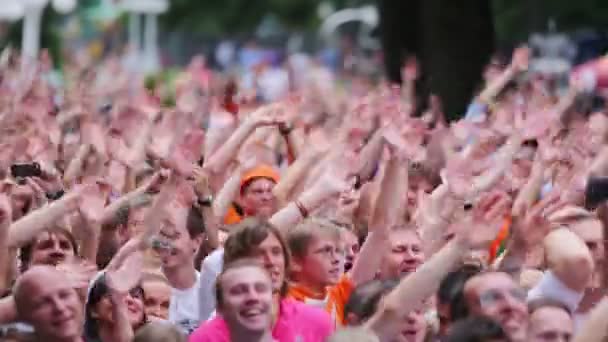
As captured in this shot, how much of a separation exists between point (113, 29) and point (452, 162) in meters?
57.0

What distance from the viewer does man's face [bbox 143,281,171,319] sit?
10070 mm

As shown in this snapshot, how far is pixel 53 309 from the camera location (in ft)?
27.3

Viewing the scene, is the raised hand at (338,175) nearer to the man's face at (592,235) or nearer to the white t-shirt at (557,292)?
the man's face at (592,235)

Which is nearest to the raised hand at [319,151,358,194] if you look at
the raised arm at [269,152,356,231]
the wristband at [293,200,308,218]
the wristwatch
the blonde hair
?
the raised arm at [269,152,356,231]

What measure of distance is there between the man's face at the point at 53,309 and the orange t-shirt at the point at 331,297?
1499 mm

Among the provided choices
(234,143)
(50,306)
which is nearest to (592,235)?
(50,306)

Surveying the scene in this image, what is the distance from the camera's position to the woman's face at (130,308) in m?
9.05

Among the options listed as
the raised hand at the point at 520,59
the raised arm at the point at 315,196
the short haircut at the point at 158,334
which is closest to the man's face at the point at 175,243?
the raised arm at the point at 315,196

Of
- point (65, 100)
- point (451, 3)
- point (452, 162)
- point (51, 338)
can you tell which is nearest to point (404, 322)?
point (51, 338)

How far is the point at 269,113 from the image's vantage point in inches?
550

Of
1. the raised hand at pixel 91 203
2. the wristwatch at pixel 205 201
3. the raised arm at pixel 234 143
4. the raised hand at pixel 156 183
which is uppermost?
the raised arm at pixel 234 143

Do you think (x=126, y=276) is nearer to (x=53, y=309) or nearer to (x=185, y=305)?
(x=53, y=309)

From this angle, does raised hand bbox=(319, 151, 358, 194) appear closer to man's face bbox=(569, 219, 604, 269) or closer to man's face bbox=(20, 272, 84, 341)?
man's face bbox=(569, 219, 604, 269)

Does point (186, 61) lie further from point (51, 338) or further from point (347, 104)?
point (51, 338)
